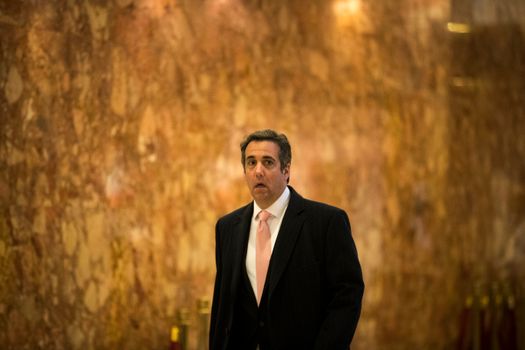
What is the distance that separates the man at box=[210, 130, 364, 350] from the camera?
2.79m

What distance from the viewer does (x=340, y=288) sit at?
279 cm

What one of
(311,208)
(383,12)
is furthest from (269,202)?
(383,12)

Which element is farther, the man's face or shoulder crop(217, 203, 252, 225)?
shoulder crop(217, 203, 252, 225)

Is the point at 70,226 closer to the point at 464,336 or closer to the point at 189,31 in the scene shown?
the point at 189,31

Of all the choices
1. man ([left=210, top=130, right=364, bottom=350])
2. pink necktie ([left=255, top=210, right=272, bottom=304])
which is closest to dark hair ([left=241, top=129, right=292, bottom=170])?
man ([left=210, top=130, right=364, bottom=350])

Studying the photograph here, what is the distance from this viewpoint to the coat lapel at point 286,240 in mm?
2832

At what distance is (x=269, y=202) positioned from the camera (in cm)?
296

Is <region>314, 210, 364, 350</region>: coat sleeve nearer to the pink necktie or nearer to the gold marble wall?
the pink necktie

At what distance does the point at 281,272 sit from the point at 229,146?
7.10 ft

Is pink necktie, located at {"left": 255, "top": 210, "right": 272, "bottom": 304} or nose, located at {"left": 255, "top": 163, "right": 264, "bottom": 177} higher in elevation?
nose, located at {"left": 255, "top": 163, "right": 264, "bottom": 177}

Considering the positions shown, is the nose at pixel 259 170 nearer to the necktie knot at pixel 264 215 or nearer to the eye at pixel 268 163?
the eye at pixel 268 163

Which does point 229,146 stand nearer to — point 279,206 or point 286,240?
point 279,206

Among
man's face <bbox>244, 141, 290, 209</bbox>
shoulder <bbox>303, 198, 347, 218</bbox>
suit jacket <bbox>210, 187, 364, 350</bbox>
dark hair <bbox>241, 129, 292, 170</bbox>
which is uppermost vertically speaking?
dark hair <bbox>241, 129, 292, 170</bbox>

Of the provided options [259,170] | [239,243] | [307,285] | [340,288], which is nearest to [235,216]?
[239,243]
